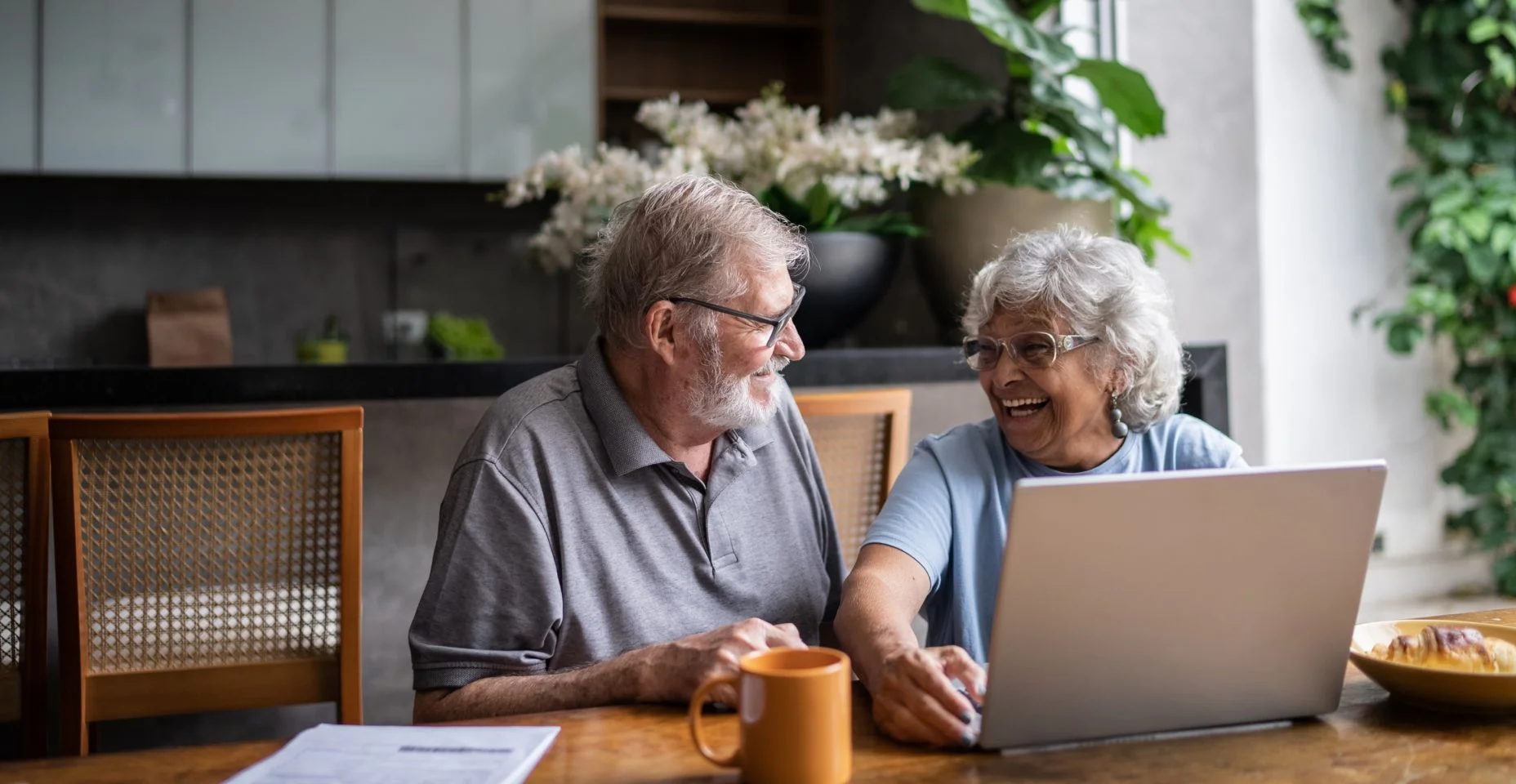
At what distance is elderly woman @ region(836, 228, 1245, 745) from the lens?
4.87 feet

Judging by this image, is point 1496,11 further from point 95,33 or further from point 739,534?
point 95,33

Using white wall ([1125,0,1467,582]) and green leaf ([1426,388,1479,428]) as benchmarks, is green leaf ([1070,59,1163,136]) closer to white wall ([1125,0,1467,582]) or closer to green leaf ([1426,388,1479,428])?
white wall ([1125,0,1467,582])

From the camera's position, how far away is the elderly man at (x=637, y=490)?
1.28 meters

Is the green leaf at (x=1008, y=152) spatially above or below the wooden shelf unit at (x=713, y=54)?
below

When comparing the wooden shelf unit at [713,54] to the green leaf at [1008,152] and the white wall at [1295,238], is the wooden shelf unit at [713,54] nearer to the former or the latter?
the white wall at [1295,238]

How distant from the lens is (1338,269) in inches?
148

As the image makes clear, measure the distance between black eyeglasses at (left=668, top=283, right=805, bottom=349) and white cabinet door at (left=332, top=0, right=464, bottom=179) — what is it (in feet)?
9.53

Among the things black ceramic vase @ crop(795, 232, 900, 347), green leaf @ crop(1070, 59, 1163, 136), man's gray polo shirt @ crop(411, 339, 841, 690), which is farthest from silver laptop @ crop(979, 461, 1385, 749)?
green leaf @ crop(1070, 59, 1163, 136)

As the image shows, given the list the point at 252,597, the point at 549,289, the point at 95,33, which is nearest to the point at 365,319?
the point at 549,289

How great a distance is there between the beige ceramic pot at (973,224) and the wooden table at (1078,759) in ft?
5.31

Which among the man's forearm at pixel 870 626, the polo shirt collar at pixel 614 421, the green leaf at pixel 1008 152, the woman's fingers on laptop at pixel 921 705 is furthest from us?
the green leaf at pixel 1008 152

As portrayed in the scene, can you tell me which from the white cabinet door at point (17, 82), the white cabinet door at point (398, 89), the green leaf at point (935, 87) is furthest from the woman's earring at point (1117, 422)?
the white cabinet door at point (17, 82)

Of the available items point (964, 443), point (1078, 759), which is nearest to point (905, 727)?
point (1078, 759)

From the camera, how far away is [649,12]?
428 centimetres
